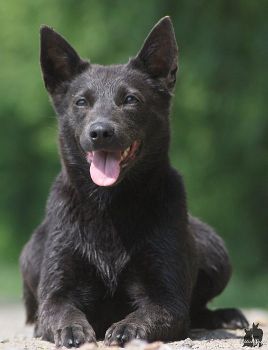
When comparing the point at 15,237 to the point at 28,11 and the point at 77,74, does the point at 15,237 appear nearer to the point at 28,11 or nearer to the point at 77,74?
the point at 28,11

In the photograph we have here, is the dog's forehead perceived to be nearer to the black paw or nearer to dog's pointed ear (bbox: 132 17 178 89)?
dog's pointed ear (bbox: 132 17 178 89)

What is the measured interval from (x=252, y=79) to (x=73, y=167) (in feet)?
30.7

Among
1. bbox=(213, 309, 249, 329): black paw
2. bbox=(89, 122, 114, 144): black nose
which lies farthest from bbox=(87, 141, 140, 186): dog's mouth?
bbox=(213, 309, 249, 329): black paw

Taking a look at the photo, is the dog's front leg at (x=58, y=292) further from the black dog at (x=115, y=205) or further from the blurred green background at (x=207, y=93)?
the blurred green background at (x=207, y=93)

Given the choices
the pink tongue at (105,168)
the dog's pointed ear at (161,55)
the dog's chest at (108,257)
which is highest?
the dog's pointed ear at (161,55)

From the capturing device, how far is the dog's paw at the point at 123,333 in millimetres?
6180

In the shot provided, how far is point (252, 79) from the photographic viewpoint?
52.9ft

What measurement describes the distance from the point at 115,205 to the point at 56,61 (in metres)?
1.18

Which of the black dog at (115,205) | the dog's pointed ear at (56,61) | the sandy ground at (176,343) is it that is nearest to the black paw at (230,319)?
the sandy ground at (176,343)

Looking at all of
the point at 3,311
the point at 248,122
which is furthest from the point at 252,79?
the point at 3,311

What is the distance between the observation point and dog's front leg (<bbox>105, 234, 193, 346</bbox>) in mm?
6562

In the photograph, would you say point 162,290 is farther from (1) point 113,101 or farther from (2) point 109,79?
(2) point 109,79

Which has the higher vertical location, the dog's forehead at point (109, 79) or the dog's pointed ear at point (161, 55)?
the dog's pointed ear at point (161, 55)

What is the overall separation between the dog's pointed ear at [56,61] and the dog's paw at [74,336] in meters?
1.98
